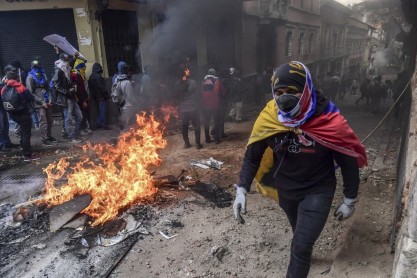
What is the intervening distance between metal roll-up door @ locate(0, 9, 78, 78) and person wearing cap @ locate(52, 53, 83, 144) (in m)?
2.11

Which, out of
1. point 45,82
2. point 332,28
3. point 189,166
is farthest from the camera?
point 332,28

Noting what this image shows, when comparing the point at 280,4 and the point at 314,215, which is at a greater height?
the point at 280,4

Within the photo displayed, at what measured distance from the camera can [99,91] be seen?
9.45 meters

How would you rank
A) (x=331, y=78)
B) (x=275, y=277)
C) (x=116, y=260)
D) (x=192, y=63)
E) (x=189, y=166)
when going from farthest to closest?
(x=331, y=78), (x=192, y=63), (x=189, y=166), (x=116, y=260), (x=275, y=277)

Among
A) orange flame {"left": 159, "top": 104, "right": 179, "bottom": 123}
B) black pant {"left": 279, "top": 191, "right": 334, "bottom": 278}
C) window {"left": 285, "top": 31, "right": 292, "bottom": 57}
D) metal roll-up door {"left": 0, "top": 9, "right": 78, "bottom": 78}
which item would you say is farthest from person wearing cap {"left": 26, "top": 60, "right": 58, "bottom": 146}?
window {"left": 285, "top": 31, "right": 292, "bottom": 57}

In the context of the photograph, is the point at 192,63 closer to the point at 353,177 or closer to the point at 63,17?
the point at 63,17

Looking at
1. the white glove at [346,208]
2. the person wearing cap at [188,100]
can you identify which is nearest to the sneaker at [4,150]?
the person wearing cap at [188,100]

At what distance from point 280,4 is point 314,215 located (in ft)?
64.5

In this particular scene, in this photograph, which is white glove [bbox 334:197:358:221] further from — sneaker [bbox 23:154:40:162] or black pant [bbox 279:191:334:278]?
sneaker [bbox 23:154:40:162]

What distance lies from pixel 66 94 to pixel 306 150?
7431mm

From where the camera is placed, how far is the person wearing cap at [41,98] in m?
8.27

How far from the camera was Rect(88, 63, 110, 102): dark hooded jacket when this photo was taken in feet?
30.6

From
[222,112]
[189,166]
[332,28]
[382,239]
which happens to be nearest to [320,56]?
[332,28]

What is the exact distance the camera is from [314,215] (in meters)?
2.65
